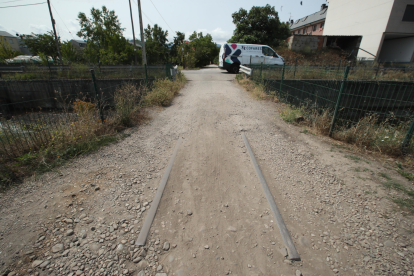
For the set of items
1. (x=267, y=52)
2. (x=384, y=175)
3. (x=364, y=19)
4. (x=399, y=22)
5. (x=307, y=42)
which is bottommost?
(x=384, y=175)

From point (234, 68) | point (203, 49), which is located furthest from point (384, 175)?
point (203, 49)

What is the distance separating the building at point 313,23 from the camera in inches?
1515

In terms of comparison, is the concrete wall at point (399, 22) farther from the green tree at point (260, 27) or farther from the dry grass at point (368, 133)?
the dry grass at point (368, 133)

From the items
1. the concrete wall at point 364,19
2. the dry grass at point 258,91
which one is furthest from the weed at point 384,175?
the concrete wall at point 364,19

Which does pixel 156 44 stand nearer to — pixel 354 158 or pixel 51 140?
pixel 51 140

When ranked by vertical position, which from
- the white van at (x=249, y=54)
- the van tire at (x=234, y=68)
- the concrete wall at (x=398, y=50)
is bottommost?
the van tire at (x=234, y=68)

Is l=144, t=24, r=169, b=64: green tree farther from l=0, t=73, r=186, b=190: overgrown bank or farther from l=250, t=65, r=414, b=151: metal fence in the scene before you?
l=0, t=73, r=186, b=190: overgrown bank

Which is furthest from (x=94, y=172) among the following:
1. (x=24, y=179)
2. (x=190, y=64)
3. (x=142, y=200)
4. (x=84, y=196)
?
(x=190, y=64)

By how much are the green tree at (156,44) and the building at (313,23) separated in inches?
1244

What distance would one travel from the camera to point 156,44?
39.6 metres

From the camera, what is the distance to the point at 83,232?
2453mm

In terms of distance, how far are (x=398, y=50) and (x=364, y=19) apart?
583 cm

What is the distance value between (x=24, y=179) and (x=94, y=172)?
3.63 ft

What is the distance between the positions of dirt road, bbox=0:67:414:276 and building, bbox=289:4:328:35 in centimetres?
4548
